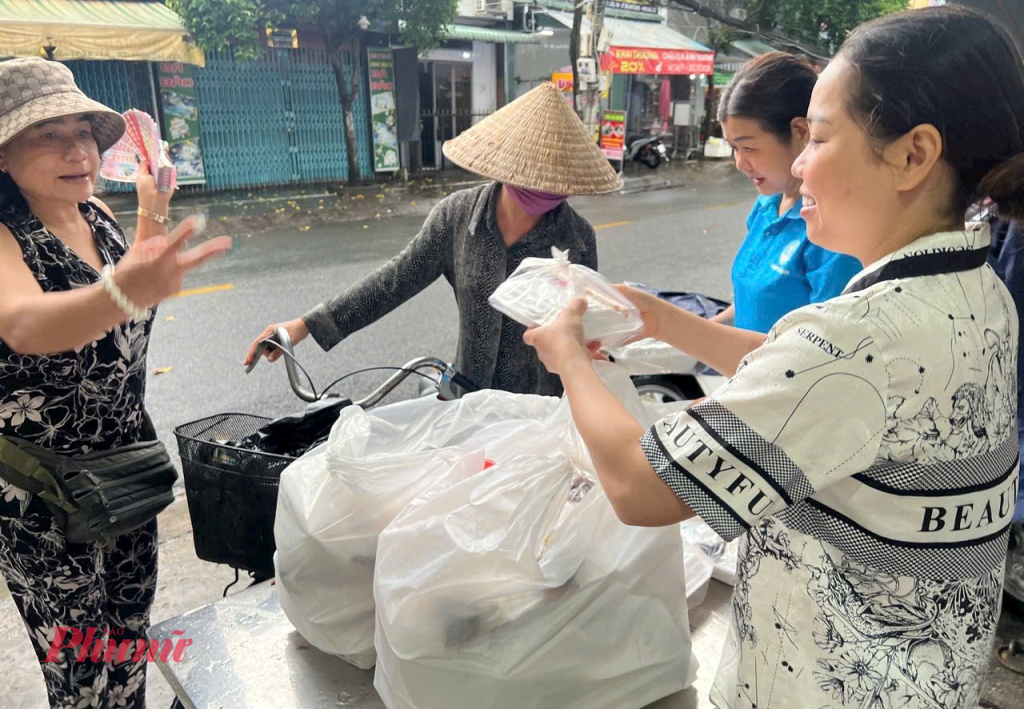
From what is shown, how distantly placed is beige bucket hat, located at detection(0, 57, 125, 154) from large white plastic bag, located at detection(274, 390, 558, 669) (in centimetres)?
90

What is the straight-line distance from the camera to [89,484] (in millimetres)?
1620

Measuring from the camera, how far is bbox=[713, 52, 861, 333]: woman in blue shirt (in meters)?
1.78

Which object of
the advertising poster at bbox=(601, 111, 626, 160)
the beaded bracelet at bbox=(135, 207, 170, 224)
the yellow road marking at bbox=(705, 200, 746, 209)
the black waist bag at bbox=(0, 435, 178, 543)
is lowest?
the yellow road marking at bbox=(705, 200, 746, 209)

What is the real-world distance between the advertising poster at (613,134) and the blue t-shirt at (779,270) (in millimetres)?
12384

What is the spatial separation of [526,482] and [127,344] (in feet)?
3.52

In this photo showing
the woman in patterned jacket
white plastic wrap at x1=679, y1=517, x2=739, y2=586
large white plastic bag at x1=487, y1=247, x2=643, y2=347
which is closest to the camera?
the woman in patterned jacket

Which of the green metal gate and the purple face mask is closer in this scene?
the purple face mask

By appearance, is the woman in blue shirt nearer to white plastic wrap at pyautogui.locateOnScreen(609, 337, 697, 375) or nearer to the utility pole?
white plastic wrap at pyautogui.locateOnScreen(609, 337, 697, 375)

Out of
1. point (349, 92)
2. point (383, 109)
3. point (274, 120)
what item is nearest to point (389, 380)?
point (274, 120)

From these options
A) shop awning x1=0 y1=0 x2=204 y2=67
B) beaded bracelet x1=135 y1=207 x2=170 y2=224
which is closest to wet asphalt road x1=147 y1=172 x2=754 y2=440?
beaded bracelet x1=135 y1=207 x2=170 y2=224

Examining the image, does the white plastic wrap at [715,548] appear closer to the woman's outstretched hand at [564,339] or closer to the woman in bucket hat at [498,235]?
the woman's outstretched hand at [564,339]

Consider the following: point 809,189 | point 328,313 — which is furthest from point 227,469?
point 809,189

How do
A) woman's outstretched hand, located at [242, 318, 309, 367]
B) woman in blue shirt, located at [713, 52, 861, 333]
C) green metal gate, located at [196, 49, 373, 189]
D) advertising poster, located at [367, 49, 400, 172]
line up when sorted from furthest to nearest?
advertising poster, located at [367, 49, 400, 172] → green metal gate, located at [196, 49, 373, 189] → woman's outstretched hand, located at [242, 318, 309, 367] → woman in blue shirt, located at [713, 52, 861, 333]

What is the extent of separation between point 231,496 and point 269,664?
398mm
